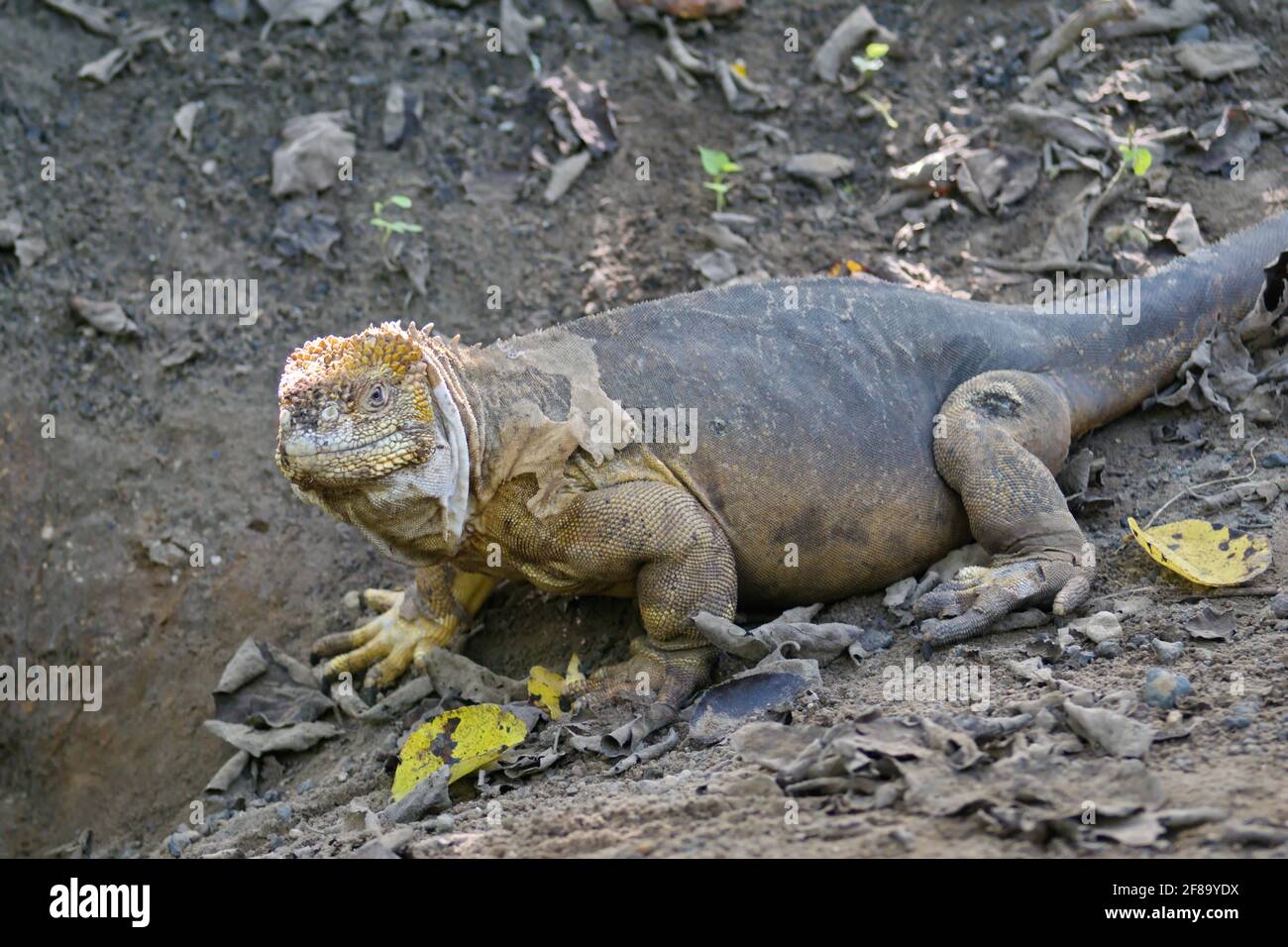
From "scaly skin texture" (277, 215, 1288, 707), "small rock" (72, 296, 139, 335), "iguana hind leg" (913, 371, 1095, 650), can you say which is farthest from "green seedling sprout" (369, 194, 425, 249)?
"iguana hind leg" (913, 371, 1095, 650)

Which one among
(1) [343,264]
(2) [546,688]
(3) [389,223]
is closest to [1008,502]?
(2) [546,688]

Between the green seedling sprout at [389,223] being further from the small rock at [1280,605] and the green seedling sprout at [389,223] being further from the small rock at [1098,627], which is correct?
the small rock at [1280,605]

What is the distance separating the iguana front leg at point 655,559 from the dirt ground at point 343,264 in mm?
700

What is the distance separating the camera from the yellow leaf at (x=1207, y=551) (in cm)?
685

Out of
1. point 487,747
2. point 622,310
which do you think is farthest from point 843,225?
point 487,747

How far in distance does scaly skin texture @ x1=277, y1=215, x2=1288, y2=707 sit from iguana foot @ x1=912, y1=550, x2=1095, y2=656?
0.05ft

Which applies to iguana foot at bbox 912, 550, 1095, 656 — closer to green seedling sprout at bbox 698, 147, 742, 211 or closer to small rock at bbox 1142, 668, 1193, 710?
small rock at bbox 1142, 668, 1193, 710

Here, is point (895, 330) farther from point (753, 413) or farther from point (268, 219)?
point (268, 219)

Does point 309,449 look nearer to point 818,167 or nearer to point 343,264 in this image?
point 343,264

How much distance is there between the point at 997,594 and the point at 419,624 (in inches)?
140

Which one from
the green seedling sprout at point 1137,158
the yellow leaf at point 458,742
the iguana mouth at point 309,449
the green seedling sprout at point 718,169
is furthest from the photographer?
the green seedling sprout at point 718,169

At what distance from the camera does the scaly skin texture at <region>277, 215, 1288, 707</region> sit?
6.98 m

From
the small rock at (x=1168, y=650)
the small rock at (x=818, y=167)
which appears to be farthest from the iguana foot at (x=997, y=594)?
the small rock at (x=818, y=167)

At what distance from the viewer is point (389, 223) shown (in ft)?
34.0
